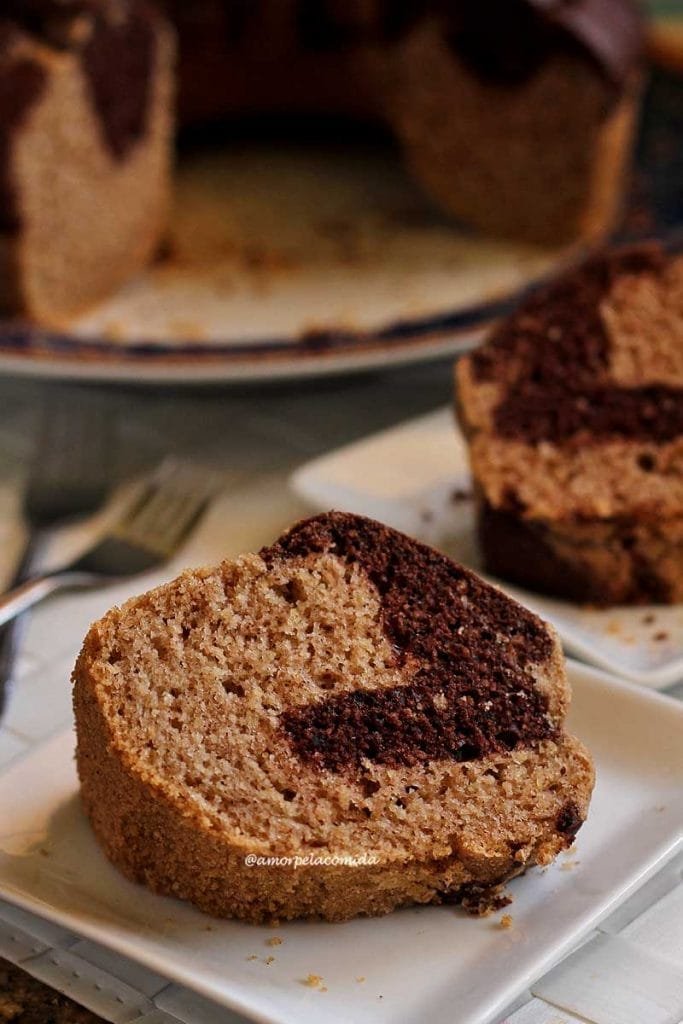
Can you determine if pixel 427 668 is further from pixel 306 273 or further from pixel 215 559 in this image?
pixel 306 273

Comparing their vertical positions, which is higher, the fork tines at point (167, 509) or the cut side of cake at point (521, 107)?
the cut side of cake at point (521, 107)

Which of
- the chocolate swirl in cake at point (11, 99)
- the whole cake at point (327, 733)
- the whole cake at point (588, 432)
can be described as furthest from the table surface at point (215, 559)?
the chocolate swirl in cake at point (11, 99)

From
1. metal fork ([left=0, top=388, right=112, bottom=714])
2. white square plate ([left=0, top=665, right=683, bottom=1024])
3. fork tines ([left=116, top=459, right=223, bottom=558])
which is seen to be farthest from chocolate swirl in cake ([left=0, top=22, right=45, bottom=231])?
white square plate ([left=0, top=665, right=683, bottom=1024])

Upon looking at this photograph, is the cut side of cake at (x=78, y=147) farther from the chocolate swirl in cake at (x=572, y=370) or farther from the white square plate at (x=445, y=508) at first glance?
the chocolate swirl in cake at (x=572, y=370)

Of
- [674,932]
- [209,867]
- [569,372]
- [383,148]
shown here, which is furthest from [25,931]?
[383,148]

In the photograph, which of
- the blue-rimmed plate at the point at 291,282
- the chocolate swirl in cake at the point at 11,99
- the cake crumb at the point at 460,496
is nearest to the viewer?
the cake crumb at the point at 460,496

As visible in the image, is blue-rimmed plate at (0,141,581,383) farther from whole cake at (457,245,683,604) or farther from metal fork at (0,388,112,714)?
whole cake at (457,245,683,604)

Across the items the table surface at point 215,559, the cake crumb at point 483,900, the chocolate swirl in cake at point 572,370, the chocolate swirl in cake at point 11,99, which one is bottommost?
the table surface at point 215,559
